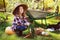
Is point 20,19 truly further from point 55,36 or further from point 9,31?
point 55,36

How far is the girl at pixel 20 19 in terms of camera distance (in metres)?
1.05

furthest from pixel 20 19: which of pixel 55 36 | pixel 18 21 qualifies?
pixel 55 36

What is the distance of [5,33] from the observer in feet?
3.42

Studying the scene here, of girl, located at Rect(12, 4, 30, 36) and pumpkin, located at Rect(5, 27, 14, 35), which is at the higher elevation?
girl, located at Rect(12, 4, 30, 36)

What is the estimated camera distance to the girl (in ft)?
3.45

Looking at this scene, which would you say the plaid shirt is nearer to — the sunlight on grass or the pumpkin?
the pumpkin

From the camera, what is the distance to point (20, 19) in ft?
3.51

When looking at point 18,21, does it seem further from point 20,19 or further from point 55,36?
point 55,36

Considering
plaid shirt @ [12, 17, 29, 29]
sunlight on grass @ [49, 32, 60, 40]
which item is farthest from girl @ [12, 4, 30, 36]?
sunlight on grass @ [49, 32, 60, 40]

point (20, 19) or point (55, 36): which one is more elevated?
point (20, 19)

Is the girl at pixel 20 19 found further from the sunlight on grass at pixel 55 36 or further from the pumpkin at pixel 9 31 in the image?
the sunlight on grass at pixel 55 36

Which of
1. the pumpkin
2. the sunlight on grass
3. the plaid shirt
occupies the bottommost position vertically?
the sunlight on grass

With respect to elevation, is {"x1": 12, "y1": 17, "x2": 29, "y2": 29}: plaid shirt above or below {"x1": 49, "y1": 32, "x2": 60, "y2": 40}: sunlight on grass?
above

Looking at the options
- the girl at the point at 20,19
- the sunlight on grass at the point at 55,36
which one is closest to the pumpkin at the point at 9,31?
the girl at the point at 20,19
